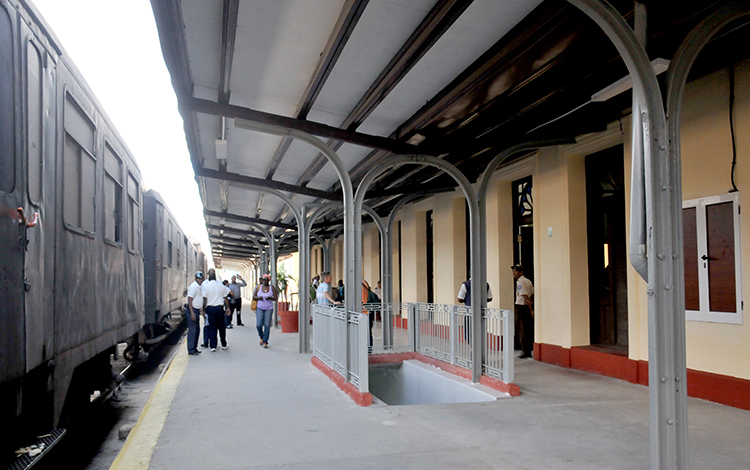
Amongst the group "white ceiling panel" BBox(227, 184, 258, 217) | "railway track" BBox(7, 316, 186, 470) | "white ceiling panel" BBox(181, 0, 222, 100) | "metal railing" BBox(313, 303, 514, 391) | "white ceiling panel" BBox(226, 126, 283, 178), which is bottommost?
"railway track" BBox(7, 316, 186, 470)

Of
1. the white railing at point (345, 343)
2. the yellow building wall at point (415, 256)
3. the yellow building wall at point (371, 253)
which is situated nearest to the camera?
the white railing at point (345, 343)

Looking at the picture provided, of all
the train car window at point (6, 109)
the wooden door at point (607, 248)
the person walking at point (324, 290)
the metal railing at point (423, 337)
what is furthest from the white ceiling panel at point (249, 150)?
the train car window at point (6, 109)

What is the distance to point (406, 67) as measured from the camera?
6164 mm

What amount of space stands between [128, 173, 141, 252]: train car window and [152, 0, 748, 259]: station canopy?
1.28m

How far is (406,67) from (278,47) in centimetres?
145

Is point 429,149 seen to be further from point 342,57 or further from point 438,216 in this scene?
point 438,216

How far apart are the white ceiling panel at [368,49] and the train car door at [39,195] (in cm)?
284

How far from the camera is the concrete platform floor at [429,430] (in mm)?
4539

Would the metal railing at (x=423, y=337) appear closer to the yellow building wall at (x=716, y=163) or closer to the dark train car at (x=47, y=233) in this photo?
the yellow building wall at (x=716, y=163)

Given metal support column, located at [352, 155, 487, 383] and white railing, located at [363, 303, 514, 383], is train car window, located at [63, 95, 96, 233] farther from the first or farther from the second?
white railing, located at [363, 303, 514, 383]

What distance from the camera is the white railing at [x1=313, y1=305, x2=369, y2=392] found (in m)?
6.81

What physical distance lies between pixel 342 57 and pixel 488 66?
5.36ft

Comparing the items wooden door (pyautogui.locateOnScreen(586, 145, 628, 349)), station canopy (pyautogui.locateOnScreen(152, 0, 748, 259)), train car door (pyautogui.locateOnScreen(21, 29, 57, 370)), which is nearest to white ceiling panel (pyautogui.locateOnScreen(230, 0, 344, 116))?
station canopy (pyautogui.locateOnScreen(152, 0, 748, 259))

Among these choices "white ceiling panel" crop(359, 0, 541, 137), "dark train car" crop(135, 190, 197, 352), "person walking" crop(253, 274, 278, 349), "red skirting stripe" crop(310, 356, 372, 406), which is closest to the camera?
"white ceiling panel" crop(359, 0, 541, 137)
